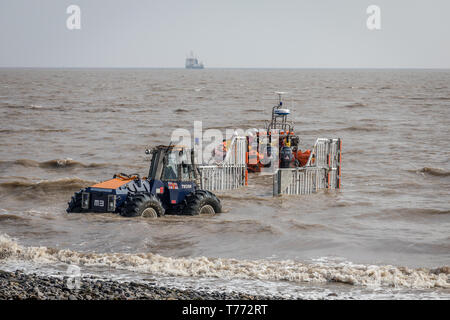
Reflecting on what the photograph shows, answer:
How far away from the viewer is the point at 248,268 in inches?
464

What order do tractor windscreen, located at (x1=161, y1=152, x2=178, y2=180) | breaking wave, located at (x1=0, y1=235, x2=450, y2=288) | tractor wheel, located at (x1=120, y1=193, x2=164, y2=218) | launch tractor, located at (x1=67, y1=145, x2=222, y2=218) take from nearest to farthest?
1. breaking wave, located at (x1=0, y1=235, x2=450, y2=288)
2. tractor wheel, located at (x1=120, y1=193, x2=164, y2=218)
3. launch tractor, located at (x1=67, y1=145, x2=222, y2=218)
4. tractor windscreen, located at (x1=161, y1=152, x2=178, y2=180)

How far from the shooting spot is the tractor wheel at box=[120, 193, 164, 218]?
561 inches

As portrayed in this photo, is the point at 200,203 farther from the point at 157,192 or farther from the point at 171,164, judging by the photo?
the point at 171,164

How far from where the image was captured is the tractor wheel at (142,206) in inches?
561

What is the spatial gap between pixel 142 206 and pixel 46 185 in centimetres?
864

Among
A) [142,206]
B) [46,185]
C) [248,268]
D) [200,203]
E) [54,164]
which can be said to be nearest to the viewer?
[248,268]

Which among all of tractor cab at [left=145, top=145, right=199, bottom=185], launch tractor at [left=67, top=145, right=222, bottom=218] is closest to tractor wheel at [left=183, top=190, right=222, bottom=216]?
launch tractor at [left=67, top=145, right=222, bottom=218]

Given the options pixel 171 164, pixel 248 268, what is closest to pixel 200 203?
pixel 171 164

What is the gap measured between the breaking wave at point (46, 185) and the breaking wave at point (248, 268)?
8674 millimetres

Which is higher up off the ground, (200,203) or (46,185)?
(200,203)

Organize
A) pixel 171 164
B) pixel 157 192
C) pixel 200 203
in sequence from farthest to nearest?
1. pixel 200 203
2. pixel 157 192
3. pixel 171 164

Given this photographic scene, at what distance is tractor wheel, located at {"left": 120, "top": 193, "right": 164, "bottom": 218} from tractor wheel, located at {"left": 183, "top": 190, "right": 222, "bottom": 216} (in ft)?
2.54

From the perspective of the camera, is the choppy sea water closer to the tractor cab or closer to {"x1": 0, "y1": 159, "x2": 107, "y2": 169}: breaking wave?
{"x1": 0, "y1": 159, "x2": 107, "y2": 169}: breaking wave

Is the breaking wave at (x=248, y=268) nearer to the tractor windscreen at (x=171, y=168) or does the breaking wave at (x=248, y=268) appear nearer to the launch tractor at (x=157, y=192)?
the launch tractor at (x=157, y=192)
